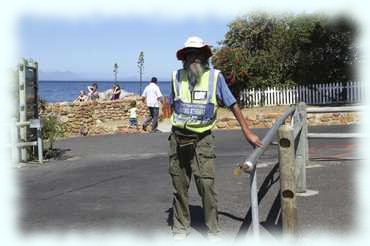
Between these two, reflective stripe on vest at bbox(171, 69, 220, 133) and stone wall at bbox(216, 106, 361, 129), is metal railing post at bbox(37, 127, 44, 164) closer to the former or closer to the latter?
reflective stripe on vest at bbox(171, 69, 220, 133)

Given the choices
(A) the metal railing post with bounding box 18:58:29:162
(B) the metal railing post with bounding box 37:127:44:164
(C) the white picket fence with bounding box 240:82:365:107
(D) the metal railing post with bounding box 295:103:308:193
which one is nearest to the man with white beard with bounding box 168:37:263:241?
(D) the metal railing post with bounding box 295:103:308:193

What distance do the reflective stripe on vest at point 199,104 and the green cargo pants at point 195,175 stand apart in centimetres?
16

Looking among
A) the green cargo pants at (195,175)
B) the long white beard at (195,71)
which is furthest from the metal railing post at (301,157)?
the long white beard at (195,71)

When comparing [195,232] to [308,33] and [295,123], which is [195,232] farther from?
[308,33]

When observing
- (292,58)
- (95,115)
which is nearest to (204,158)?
(95,115)

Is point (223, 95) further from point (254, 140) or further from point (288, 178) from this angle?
point (288, 178)

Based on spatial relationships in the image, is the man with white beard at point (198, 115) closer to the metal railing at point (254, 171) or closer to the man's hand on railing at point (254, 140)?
the man's hand on railing at point (254, 140)

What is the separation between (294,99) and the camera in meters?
28.0

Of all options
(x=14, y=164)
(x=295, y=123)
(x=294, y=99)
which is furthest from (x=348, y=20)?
(x=295, y=123)

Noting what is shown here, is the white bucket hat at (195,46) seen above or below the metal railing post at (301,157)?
above

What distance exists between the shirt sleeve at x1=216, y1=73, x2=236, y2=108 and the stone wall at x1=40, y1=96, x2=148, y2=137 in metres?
14.7

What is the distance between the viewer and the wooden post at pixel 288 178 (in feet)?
18.2

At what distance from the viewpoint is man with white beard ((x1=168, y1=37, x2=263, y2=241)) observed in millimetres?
6031

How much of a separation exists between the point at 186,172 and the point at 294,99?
22.3m
